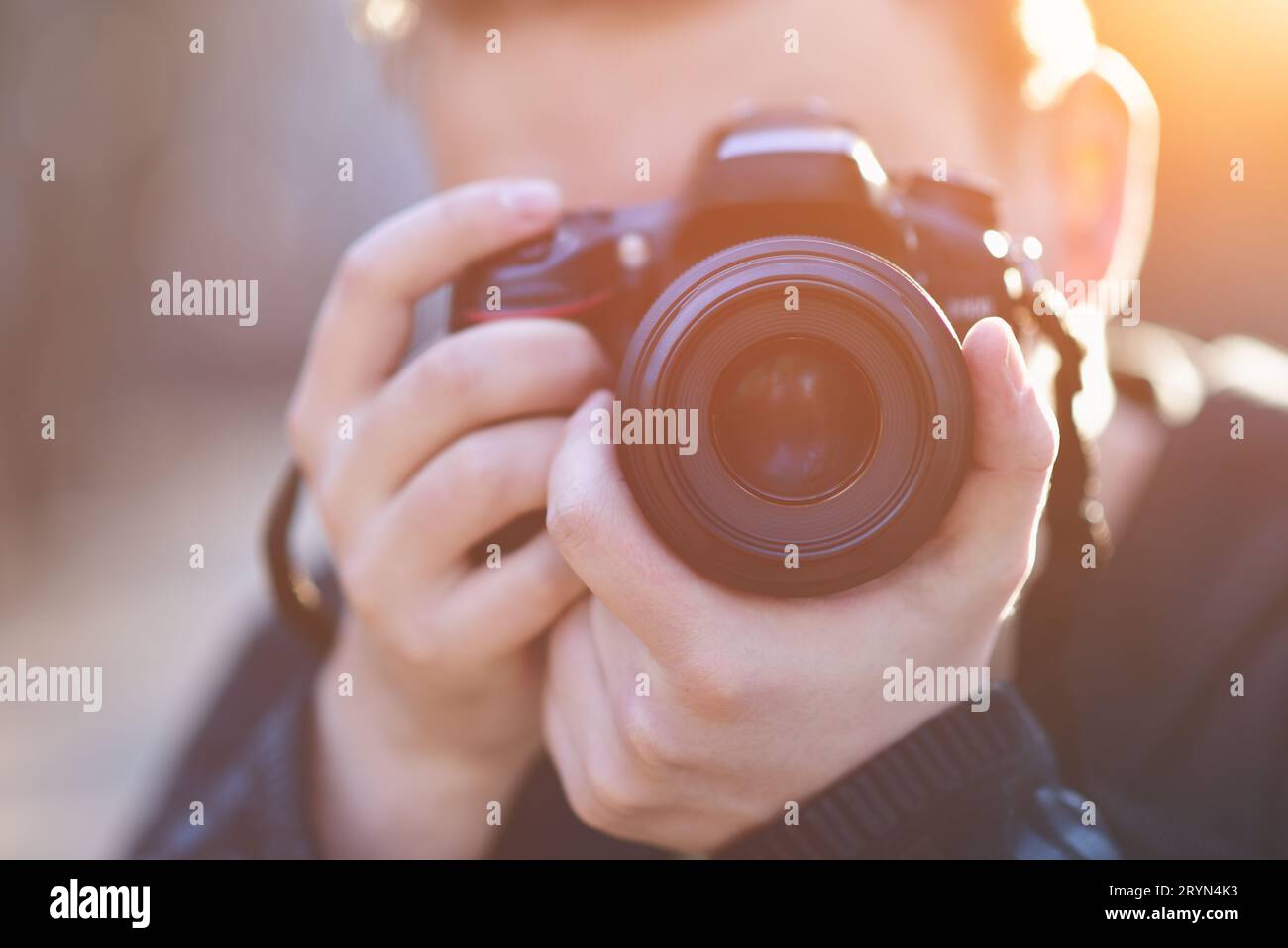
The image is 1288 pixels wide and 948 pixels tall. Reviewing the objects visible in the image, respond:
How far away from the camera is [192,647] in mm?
2721

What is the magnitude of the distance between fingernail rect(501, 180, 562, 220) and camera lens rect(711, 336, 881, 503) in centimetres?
23

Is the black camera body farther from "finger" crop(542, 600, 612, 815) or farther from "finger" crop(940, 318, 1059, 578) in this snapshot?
"finger" crop(542, 600, 612, 815)

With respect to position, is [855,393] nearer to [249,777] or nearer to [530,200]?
[530,200]

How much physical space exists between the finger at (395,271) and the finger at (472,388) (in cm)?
6

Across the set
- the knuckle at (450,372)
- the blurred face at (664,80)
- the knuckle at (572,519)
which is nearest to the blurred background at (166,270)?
the blurred face at (664,80)

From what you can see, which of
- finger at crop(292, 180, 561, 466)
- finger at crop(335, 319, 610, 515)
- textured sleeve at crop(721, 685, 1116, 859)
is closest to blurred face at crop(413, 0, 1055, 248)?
finger at crop(292, 180, 561, 466)

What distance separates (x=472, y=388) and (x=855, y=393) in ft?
0.80

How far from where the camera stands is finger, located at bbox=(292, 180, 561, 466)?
666 mm

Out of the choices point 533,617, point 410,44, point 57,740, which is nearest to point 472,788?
point 533,617

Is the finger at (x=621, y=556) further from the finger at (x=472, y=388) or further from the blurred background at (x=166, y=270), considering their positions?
the blurred background at (x=166, y=270)

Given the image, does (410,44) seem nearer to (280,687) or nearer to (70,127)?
(280,687)

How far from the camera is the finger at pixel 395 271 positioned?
666 mm

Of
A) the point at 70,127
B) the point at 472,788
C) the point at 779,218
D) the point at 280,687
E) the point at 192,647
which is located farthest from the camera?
the point at 70,127

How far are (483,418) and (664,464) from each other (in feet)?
0.67
